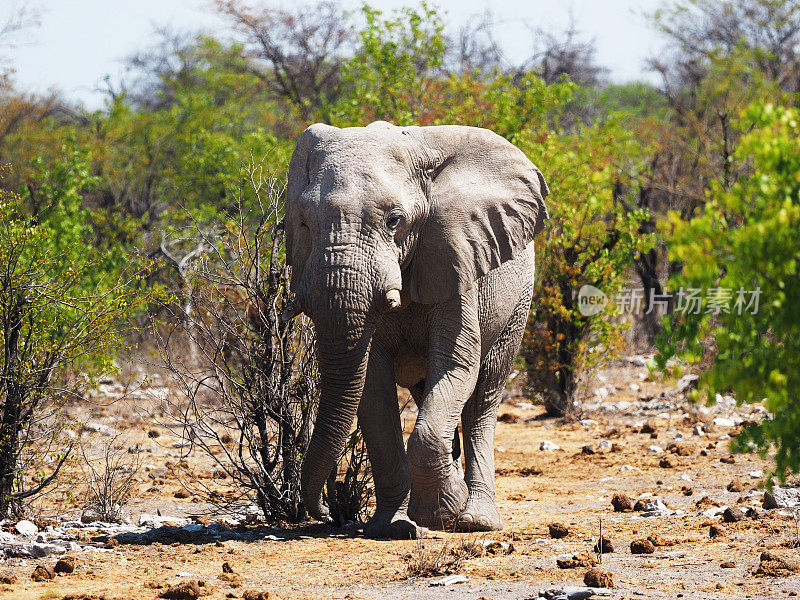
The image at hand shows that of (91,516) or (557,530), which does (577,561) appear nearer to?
(557,530)

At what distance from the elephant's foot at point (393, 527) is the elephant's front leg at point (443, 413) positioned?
72 mm

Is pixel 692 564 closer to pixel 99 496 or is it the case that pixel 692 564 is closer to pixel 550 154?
pixel 99 496

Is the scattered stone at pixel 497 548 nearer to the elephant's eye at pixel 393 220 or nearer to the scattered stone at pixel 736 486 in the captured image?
the elephant's eye at pixel 393 220

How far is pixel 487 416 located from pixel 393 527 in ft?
3.99

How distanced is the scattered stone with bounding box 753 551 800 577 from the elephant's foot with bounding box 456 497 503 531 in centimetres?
196

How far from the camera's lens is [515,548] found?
6691 millimetres

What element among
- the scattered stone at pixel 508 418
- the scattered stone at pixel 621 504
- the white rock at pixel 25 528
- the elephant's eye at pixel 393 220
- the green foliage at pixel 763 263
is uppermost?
the elephant's eye at pixel 393 220

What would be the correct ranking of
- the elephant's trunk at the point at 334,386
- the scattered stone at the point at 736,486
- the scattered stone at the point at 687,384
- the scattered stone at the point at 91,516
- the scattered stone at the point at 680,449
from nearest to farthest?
the elephant's trunk at the point at 334,386
the scattered stone at the point at 91,516
the scattered stone at the point at 736,486
the scattered stone at the point at 680,449
the scattered stone at the point at 687,384

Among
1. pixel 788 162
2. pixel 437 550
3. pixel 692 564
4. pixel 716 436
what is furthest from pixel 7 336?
pixel 716 436

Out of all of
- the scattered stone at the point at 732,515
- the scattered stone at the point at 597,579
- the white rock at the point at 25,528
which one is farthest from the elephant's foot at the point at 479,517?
the white rock at the point at 25,528

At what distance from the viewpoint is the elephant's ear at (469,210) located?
7078mm

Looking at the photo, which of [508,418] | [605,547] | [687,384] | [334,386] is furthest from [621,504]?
[687,384]

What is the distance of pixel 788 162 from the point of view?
386cm

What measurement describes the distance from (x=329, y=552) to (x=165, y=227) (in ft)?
40.7
